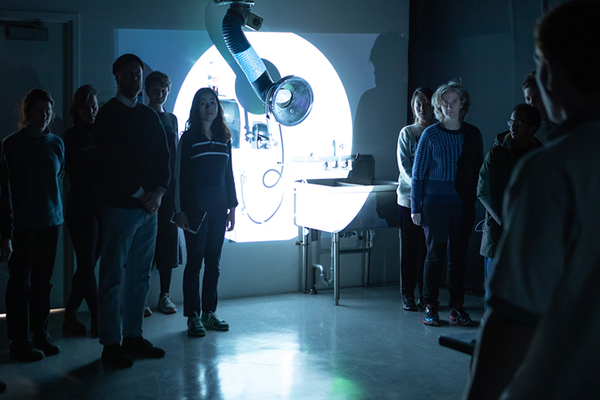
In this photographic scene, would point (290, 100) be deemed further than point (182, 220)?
Yes

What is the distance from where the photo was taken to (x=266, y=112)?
4762 mm

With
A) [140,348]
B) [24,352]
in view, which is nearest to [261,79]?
[140,348]

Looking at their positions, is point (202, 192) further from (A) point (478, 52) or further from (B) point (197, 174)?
(A) point (478, 52)

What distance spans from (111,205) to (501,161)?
2.21 metres

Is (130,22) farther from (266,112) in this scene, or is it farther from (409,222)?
(409,222)

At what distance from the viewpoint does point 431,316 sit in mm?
4230

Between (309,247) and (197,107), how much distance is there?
70.2 inches

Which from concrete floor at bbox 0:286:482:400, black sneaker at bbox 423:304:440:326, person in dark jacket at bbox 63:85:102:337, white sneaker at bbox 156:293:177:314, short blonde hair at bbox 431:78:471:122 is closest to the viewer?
concrete floor at bbox 0:286:482:400

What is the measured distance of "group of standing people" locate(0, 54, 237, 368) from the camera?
3.23 metres

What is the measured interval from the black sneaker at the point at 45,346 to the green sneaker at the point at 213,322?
94 centimetres

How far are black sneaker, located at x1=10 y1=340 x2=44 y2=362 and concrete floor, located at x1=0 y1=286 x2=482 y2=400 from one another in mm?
46

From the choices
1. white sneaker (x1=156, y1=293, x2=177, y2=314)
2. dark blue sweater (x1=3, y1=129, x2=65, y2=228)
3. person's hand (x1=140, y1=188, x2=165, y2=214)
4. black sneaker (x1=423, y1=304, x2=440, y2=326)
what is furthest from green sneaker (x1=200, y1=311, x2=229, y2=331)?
black sneaker (x1=423, y1=304, x2=440, y2=326)

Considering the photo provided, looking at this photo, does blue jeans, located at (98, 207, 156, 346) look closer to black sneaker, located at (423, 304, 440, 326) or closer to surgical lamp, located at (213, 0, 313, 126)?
surgical lamp, located at (213, 0, 313, 126)

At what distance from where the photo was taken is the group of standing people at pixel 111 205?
3232mm
